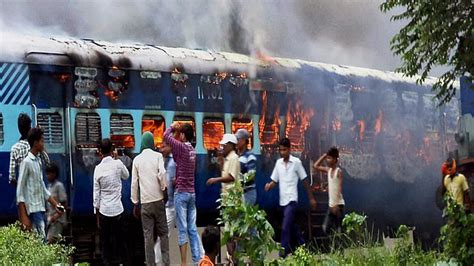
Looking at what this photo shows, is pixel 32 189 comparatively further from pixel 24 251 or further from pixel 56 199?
pixel 24 251

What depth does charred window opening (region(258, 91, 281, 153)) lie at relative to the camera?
16484 mm

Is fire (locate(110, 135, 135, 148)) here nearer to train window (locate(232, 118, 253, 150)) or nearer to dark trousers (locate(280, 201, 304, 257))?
train window (locate(232, 118, 253, 150))

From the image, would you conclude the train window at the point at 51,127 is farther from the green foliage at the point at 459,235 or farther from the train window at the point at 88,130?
the green foliage at the point at 459,235

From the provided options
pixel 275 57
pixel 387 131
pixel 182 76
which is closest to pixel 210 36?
pixel 275 57

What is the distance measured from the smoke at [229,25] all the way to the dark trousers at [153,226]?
130 inches

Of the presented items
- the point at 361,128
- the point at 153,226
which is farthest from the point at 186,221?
the point at 361,128

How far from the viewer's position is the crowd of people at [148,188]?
37.3 feet

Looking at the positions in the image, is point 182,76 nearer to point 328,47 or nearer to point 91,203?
point 91,203

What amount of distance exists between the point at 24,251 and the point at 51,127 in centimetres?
471

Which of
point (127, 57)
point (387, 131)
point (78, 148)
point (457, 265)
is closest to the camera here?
point (457, 265)

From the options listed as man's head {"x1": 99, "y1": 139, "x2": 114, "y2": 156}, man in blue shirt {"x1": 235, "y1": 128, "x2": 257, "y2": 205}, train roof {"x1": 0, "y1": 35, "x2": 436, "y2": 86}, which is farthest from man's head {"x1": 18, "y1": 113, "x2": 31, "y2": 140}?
man in blue shirt {"x1": 235, "y1": 128, "x2": 257, "y2": 205}

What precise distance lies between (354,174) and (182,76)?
4.34 meters

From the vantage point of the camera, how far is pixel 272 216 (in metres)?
16.4

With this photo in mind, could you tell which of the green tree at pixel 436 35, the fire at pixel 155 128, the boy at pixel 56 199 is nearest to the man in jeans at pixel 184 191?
the boy at pixel 56 199
